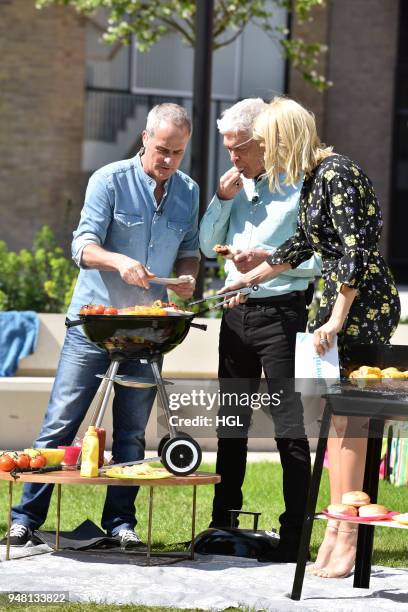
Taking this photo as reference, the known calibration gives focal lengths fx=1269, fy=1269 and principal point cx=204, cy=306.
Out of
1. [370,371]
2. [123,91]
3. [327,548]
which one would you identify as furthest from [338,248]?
[123,91]

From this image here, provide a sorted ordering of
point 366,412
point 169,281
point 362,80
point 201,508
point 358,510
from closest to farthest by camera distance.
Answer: point 366,412 → point 358,510 → point 169,281 → point 201,508 → point 362,80

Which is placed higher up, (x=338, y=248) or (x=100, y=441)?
(x=338, y=248)

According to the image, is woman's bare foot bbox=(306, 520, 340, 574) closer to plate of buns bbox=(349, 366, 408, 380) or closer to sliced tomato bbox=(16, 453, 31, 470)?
plate of buns bbox=(349, 366, 408, 380)

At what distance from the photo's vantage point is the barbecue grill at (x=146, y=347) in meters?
5.14

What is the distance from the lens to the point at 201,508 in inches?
265

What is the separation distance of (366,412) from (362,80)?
1308 centimetres

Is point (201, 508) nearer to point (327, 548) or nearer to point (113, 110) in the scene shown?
point (327, 548)

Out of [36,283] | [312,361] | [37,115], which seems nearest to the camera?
[312,361]

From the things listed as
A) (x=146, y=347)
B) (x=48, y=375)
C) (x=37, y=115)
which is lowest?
(x=48, y=375)

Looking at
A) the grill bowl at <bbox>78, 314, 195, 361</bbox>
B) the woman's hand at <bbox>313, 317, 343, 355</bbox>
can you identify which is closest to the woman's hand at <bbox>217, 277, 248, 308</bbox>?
the grill bowl at <bbox>78, 314, 195, 361</bbox>

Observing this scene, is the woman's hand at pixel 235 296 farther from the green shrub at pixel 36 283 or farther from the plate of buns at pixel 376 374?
the green shrub at pixel 36 283

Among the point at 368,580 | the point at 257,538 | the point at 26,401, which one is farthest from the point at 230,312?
the point at 26,401

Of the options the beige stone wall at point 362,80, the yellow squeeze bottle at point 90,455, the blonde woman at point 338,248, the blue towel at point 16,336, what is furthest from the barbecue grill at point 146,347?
the beige stone wall at point 362,80

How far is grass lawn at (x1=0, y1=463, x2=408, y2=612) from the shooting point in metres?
5.95
